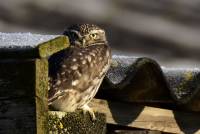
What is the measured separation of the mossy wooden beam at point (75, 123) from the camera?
4871 mm

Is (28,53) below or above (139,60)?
above

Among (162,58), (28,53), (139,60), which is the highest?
(28,53)

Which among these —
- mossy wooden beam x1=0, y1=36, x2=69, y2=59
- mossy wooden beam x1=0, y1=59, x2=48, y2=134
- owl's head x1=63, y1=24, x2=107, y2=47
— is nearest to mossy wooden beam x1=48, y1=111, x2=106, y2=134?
mossy wooden beam x1=0, y1=59, x2=48, y2=134

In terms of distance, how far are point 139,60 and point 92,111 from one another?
66 cm

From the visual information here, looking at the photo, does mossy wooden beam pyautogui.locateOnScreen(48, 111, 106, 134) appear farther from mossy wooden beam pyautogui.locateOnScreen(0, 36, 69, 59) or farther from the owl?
mossy wooden beam pyautogui.locateOnScreen(0, 36, 69, 59)

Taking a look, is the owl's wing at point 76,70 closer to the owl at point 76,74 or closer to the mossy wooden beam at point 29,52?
the owl at point 76,74

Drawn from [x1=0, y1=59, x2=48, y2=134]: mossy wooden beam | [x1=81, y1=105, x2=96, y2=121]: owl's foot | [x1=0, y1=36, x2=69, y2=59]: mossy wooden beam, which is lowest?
[x1=81, y1=105, x2=96, y2=121]: owl's foot

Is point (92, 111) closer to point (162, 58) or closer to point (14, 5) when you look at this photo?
point (14, 5)

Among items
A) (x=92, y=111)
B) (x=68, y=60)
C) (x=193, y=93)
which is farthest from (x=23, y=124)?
(x=193, y=93)

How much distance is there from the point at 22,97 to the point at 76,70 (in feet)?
3.33

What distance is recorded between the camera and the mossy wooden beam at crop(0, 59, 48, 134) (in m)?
4.62

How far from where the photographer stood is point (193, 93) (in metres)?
5.86

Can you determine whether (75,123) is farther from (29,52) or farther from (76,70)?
(76,70)

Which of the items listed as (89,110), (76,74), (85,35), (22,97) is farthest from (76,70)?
(22,97)
